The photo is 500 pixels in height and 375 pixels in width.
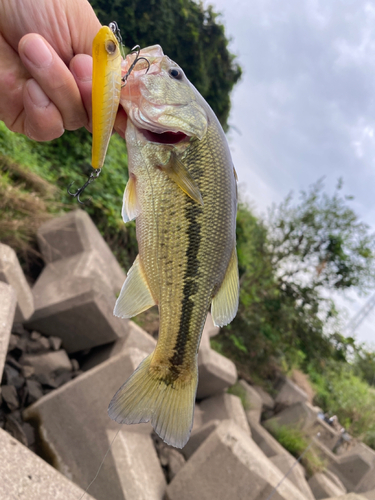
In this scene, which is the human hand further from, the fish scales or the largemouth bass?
the fish scales

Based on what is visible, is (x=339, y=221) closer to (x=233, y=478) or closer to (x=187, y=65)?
(x=187, y=65)

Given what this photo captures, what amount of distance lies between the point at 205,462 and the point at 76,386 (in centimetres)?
127

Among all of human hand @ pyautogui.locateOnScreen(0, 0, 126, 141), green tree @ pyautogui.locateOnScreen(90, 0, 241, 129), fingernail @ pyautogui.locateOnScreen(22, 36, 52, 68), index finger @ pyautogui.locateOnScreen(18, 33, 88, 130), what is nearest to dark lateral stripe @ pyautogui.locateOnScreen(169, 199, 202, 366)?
human hand @ pyautogui.locateOnScreen(0, 0, 126, 141)

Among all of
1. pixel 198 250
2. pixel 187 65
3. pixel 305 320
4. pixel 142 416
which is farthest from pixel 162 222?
pixel 187 65

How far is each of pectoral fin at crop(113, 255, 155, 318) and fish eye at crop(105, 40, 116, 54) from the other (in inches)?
27.6

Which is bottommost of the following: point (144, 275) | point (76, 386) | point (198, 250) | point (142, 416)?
point (76, 386)

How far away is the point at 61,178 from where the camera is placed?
5.19 metres

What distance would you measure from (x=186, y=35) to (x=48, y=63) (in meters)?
9.32

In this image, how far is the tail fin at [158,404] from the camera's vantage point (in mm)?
1169

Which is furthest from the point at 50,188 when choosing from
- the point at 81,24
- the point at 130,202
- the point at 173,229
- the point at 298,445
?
the point at 298,445

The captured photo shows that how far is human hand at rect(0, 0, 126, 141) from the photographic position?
1.29 m

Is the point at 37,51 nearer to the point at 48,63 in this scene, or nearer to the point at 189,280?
the point at 48,63

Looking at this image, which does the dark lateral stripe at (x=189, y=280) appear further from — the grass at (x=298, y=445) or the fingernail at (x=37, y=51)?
the grass at (x=298, y=445)

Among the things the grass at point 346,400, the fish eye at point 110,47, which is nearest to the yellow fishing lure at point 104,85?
the fish eye at point 110,47
